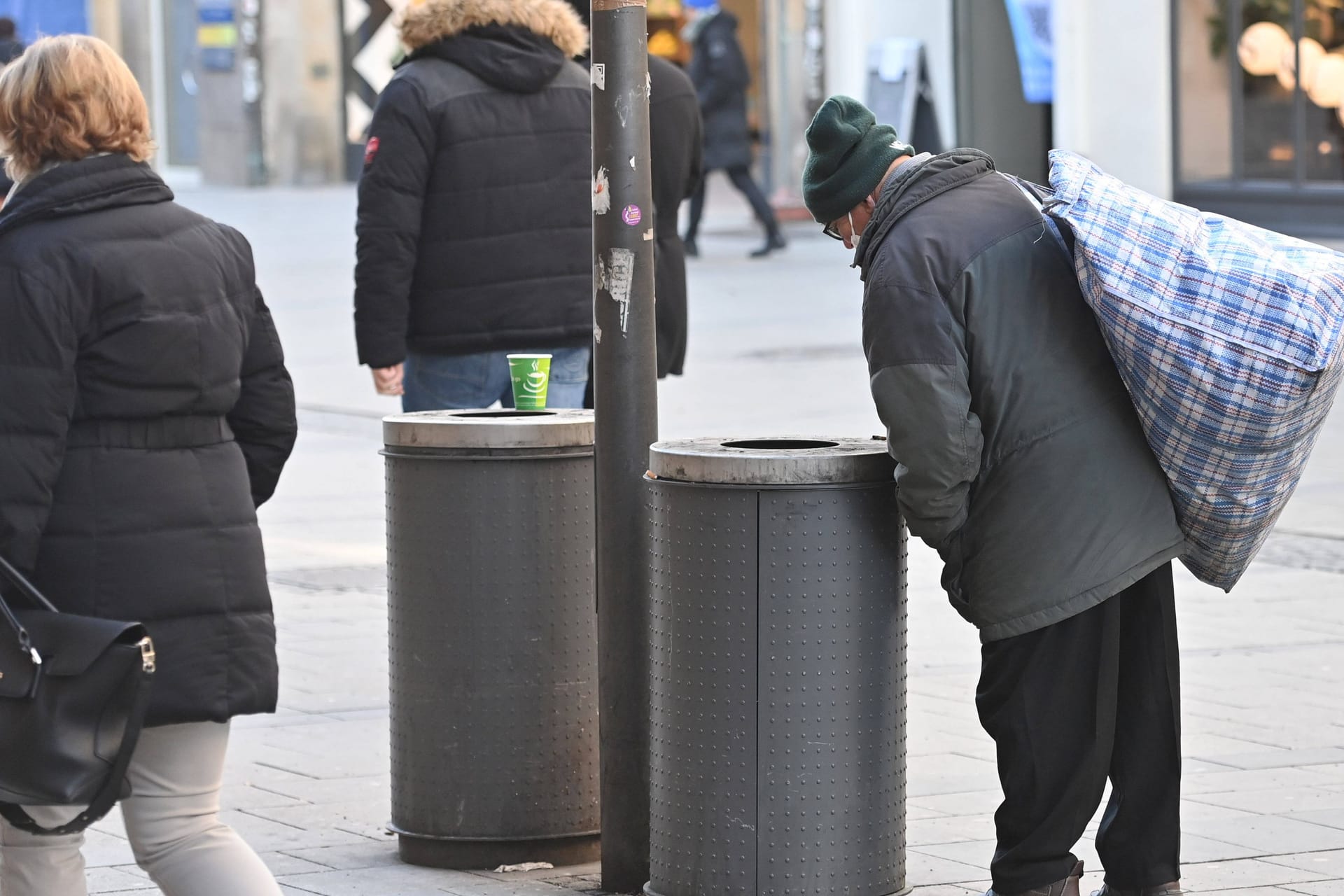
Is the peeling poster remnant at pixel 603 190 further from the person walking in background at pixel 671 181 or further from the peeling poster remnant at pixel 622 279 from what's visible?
the person walking in background at pixel 671 181

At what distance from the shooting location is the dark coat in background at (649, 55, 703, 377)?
6.24 metres

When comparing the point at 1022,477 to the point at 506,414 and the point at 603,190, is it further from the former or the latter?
the point at 506,414

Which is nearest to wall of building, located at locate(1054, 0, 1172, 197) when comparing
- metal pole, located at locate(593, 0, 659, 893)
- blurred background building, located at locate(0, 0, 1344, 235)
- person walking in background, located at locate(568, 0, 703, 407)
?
blurred background building, located at locate(0, 0, 1344, 235)

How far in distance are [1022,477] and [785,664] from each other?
0.53 m

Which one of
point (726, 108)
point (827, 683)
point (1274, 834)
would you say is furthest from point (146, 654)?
point (726, 108)

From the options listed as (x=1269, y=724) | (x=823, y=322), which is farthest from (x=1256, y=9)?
(x=1269, y=724)

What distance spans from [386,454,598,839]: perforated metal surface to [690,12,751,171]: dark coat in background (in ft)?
49.0

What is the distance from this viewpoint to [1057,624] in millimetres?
3859

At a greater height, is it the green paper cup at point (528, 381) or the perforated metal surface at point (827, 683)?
the green paper cup at point (528, 381)

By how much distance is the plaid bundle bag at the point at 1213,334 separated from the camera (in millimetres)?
3684

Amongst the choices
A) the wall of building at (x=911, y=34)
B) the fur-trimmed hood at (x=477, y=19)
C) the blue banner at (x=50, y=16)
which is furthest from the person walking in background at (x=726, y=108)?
the fur-trimmed hood at (x=477, y=19)

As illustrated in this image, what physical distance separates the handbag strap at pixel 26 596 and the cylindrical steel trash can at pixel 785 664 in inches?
45.1

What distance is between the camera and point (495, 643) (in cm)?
446

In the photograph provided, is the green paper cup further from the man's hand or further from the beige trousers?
the beige trousers
